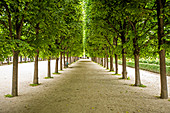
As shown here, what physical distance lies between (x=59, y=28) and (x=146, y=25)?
279 inches

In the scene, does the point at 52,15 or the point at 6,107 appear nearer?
the point at 6,107

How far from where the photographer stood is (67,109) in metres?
5.31

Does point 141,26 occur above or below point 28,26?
above

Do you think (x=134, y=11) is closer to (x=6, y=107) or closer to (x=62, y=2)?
(x=62, y=2)

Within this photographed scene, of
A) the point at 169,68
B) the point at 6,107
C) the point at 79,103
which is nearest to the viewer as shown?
the point at 6,107

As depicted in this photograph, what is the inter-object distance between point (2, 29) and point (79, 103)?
680cm

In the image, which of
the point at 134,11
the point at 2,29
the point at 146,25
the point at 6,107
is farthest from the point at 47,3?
the point at 146,25

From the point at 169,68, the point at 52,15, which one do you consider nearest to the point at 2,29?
the point at 52,15

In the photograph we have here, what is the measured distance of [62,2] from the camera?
1065 centimetres

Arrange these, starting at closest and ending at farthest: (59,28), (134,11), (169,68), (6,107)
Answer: (6,107), (134,11), (59,28), (169,68)

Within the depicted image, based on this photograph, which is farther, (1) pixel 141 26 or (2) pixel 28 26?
(1) pixel 141 26

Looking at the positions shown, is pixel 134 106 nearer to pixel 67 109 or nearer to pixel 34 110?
pixel 67 109

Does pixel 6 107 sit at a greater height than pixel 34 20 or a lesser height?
lesser

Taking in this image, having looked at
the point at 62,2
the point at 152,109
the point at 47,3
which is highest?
the point at 62,2
